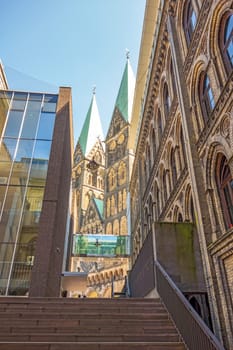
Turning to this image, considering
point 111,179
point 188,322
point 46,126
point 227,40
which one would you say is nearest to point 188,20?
point 227,40

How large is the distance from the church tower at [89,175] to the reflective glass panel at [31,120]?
40602 millimetres

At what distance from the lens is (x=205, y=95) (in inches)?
402

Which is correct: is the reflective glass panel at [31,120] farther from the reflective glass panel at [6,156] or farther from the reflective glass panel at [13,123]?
the reflective glass panel at [6,156]

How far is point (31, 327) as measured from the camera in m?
6.37

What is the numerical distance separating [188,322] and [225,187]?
4.22 metres

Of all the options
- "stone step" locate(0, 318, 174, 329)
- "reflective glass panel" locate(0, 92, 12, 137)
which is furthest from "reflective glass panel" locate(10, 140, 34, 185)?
"stone step" locate(0, 318, 174, 329)

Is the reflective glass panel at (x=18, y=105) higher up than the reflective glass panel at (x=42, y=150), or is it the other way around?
the reflective glass panel at (x=18, y=105)

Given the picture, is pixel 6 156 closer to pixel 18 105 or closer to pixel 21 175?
pixel 21 175

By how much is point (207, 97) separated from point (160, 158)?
6.15m

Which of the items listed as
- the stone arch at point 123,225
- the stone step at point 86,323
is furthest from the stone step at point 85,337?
the stone arch at point 123,225

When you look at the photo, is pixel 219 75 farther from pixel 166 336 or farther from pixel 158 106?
pixel 158 106

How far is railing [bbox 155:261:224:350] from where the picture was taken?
500 cm

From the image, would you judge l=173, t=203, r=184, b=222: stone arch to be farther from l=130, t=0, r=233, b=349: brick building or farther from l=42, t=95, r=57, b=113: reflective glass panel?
l=42, t=95, r=57, b=113: reflective glass panel

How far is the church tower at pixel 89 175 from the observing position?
62.9 metres
